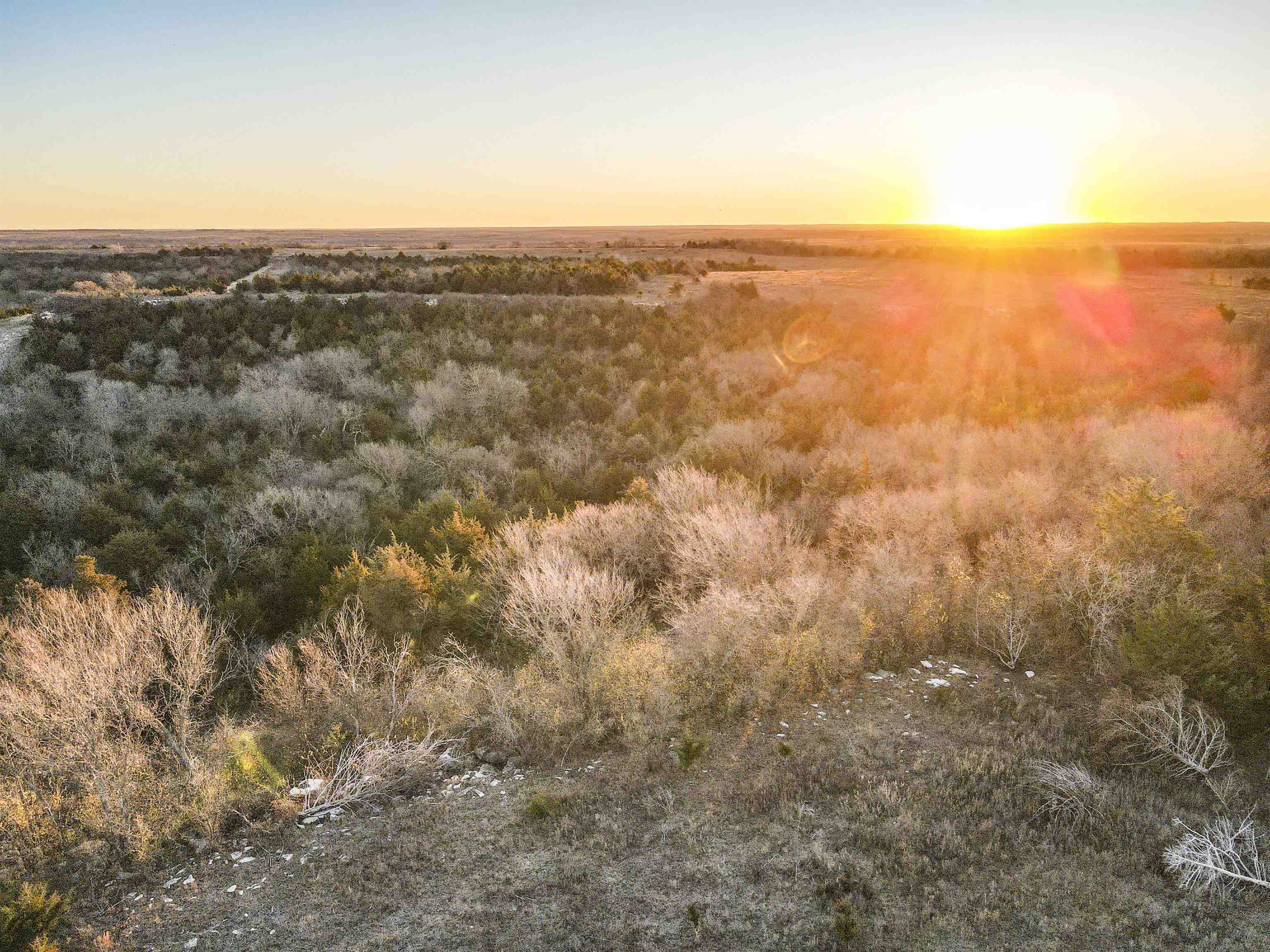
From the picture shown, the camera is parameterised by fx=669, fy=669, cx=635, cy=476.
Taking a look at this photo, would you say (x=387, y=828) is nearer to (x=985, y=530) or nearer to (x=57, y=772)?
(x=57, y=772)

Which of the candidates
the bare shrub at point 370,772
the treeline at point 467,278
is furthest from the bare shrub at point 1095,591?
the treeline at point 467,278

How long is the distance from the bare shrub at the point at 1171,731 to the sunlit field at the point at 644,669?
60 millimetres

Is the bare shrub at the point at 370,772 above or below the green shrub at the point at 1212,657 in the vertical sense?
below

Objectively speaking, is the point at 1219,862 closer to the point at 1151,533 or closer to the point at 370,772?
the point at 1151,533

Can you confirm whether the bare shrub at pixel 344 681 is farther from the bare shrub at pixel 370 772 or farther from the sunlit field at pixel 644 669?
the bare shrub at pixel 370 772

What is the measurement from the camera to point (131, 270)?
43.9m

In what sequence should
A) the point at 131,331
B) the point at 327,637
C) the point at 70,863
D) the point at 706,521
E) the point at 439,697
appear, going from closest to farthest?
the point at 70,863 → the point at 439,697 → the point at 327,637 → the point at 706,521 → the point at 131,331

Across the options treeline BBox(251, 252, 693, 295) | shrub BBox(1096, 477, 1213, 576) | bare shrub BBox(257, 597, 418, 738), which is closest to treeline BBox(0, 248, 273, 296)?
treeline BBox(251, 252, 693, 295)

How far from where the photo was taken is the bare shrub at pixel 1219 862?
5863 mm

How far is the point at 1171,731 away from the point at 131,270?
55838 mm

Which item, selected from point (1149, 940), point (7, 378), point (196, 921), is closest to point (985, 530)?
point (1149, 940)

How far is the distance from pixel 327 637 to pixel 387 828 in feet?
12.1

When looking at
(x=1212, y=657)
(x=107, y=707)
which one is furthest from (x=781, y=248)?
(x=107, y=707)

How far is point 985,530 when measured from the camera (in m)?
13.9
